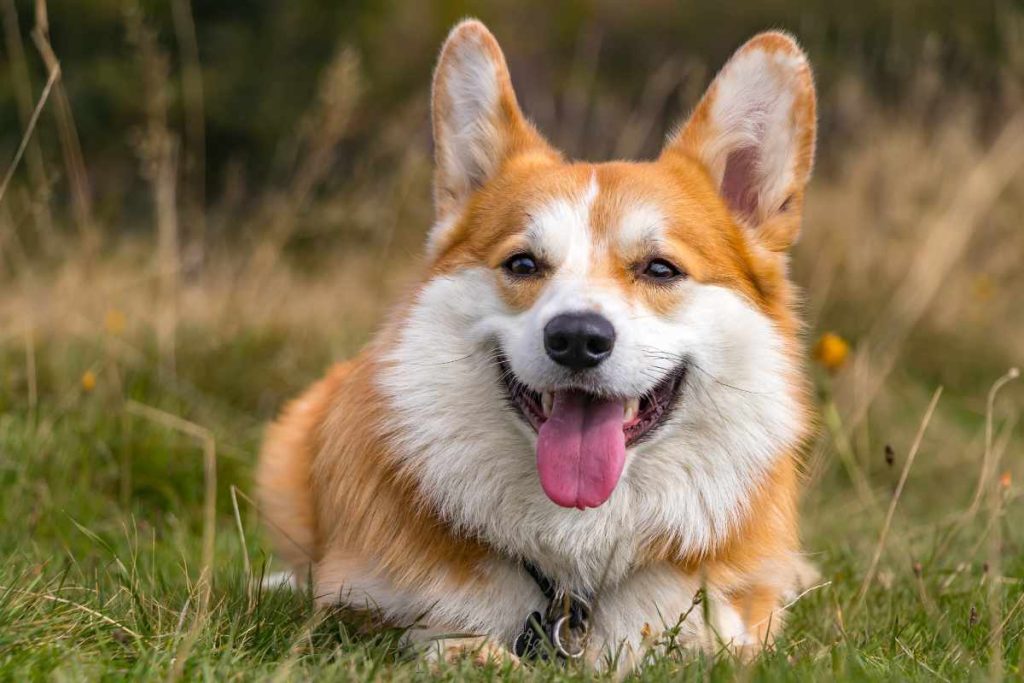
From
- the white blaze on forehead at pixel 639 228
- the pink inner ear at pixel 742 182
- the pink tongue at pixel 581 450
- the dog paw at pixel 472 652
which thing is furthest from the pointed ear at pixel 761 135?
the dog paw at pixel 472 652

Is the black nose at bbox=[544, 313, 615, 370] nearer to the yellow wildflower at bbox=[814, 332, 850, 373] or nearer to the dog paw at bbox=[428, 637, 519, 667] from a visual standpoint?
the dog paw at bbox=[428, 637, 519, 667]

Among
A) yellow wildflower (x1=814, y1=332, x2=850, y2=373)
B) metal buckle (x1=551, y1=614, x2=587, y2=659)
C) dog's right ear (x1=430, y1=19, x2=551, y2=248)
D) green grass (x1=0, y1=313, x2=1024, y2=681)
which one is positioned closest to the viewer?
green grass (x1=0, y1=313, x2=1024, y2=681)

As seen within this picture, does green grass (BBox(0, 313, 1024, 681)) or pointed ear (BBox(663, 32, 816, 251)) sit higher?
pointed ear (BBox(663, 32, 816, 251))

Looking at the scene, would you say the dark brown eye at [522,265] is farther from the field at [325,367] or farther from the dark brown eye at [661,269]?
the field at [325,367]

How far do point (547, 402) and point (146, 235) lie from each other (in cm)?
620

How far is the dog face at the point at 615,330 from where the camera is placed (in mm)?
2848

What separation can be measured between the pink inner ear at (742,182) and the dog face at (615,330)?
19 mm

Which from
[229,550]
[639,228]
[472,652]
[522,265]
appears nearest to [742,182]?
[639,228]

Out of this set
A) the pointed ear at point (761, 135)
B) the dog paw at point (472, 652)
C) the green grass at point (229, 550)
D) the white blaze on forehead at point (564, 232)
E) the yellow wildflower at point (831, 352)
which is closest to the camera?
the green grass at point (229, 550)

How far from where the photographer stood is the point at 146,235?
27.7 ft

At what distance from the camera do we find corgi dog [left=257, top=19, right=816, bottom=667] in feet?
9.41

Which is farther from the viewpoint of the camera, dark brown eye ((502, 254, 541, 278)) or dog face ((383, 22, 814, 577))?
dark brown eye ((502, 254, 541, 278))

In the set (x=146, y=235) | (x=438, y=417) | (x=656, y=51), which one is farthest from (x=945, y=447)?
(x=656, y=51)

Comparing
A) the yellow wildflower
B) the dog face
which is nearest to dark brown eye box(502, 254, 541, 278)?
the dog face
